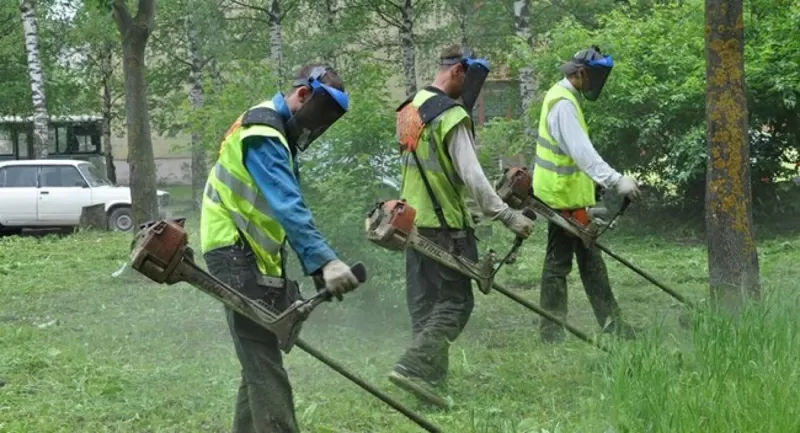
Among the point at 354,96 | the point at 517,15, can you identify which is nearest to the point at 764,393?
the point at 354,96

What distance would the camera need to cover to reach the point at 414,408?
5688mm

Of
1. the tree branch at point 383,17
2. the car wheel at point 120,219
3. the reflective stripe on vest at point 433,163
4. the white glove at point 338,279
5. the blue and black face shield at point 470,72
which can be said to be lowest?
the car wheel at point 120,219

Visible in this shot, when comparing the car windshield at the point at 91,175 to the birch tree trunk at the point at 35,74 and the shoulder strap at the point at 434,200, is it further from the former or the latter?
the shoulder strap at the point at 434,200

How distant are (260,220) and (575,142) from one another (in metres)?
2.98

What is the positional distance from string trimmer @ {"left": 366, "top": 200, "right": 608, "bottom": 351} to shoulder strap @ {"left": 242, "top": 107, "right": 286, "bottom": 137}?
48.4 inches

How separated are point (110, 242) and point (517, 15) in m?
9.45

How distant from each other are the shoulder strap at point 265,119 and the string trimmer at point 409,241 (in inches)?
48.4

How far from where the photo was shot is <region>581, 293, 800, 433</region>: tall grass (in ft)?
12.4

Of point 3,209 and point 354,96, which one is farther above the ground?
point 354,96

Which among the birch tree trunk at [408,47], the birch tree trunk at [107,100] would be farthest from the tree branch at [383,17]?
the birch tree trunk at [107,100]

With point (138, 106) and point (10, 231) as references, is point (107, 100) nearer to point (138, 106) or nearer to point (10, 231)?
point (10, 231)

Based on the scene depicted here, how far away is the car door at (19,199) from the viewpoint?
20000 mm

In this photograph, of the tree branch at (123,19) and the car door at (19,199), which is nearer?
the tree branch at (123,19)

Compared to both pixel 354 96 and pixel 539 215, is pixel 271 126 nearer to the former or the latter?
pixel 539 215
